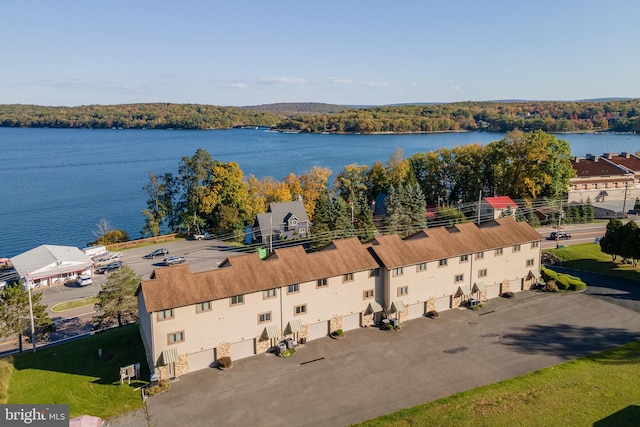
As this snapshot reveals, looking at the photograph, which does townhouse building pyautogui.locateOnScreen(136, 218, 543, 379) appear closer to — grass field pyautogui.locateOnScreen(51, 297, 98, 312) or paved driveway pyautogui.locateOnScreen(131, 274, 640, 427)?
paved driveway pyautogui.locateOnScreen(131, 274, 640, 427)

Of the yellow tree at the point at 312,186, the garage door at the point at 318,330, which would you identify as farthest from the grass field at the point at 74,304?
the yellow tree at the point at 312,186

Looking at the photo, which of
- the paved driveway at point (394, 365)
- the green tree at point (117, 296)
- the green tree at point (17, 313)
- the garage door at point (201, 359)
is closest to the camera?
the paved driveway at point (394, 365)

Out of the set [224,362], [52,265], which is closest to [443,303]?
[224,362]

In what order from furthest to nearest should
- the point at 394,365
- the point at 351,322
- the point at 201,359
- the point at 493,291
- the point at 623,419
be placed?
the point at 493,291 → the point at 351,322 → the point at 394,365 → the point at 201,359 → the point at 623,419

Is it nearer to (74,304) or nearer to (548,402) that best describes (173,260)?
(74,304)

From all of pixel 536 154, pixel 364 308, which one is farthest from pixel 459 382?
pixel 536 154

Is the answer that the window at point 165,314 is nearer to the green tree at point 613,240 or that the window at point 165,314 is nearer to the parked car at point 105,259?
the parked car at point 105,259
